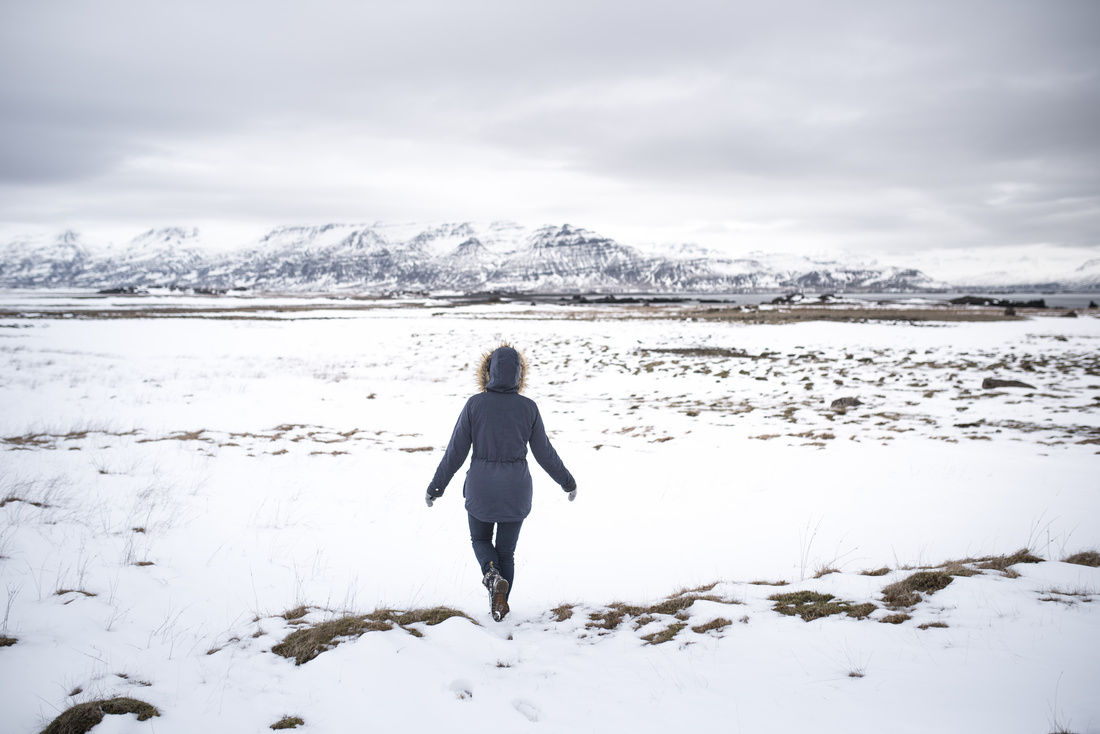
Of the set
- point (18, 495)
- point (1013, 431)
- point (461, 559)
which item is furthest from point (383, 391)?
point (1013, 431)

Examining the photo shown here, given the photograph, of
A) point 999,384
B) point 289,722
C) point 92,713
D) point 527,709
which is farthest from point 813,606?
point 999,384

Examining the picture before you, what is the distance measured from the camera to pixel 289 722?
11.2ft

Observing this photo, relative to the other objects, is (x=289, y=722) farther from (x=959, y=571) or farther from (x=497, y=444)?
(x=959, y=571)

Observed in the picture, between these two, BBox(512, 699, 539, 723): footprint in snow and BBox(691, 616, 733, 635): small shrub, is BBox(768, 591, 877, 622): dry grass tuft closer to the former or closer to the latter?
BBox(691, 616, 733, 635): small shrub

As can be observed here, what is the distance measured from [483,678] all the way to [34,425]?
13.6 meters

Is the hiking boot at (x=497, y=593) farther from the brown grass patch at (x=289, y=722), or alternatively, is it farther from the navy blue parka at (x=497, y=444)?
the brown grass patch at (x=289, y=722)

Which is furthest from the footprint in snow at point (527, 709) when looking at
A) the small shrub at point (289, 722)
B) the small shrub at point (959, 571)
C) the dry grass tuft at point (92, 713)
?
the small shrub at point (959, 571)

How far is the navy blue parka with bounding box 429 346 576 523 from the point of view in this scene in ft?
15.6

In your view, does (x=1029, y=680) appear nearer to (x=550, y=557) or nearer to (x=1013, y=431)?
(x=550, y=557)

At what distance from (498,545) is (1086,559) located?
5766 millimetres

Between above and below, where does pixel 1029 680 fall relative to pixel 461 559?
above

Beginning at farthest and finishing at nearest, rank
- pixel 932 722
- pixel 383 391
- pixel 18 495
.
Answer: pixel 383 391 → pixel 18 495 → pixel 932 722

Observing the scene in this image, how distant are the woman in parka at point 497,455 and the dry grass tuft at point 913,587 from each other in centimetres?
325

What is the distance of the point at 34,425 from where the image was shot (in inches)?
469
